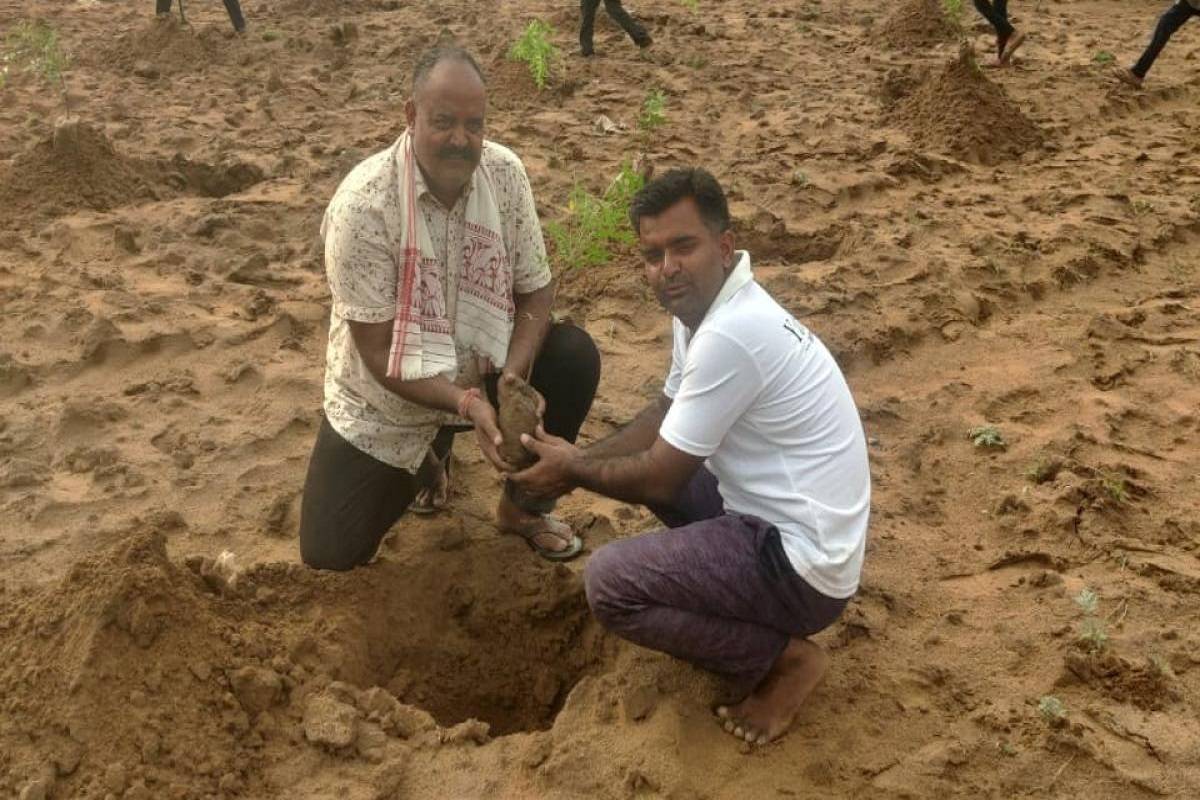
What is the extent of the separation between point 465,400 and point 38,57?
602 cm

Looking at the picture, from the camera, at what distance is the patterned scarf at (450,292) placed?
2707 mm

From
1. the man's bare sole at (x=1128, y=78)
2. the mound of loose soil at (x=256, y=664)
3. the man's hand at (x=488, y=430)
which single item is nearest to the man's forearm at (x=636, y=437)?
the man's hand at (x=488, y=430)

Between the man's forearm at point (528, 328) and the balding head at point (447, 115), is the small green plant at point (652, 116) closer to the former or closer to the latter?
the man's forearm at point (528, 328)

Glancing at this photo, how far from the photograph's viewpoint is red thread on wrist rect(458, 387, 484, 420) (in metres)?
2.70

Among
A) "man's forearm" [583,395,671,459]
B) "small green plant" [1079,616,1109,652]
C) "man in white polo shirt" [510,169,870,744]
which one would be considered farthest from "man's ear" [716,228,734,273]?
"small green plant" [1079,616,1109,652]

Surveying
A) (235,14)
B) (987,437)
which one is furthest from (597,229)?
(235,14)

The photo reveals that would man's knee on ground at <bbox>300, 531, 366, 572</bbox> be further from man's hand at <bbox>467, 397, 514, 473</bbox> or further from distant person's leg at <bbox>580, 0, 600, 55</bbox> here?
distant person's leg at <bbox>580, 0, 600, 55</bbox>

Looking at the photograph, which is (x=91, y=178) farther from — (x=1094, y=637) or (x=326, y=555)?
(x=1094, y=637)

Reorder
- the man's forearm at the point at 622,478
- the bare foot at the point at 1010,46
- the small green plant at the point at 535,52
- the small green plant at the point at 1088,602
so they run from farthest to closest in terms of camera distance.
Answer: the bare foot at the point at 1010,46
the small green plant at the point at 535,52
the small green plant at the point at 1088,602
the man's forearm at the point at 622,478

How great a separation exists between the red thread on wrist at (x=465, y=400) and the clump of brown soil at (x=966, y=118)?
13.4ft

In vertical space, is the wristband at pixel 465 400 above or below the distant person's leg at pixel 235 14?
above

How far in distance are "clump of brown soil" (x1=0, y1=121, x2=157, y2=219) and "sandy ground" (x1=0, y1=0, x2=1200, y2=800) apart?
0.07ft

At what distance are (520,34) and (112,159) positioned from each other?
3.55 metres

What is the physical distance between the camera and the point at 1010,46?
291 inches
